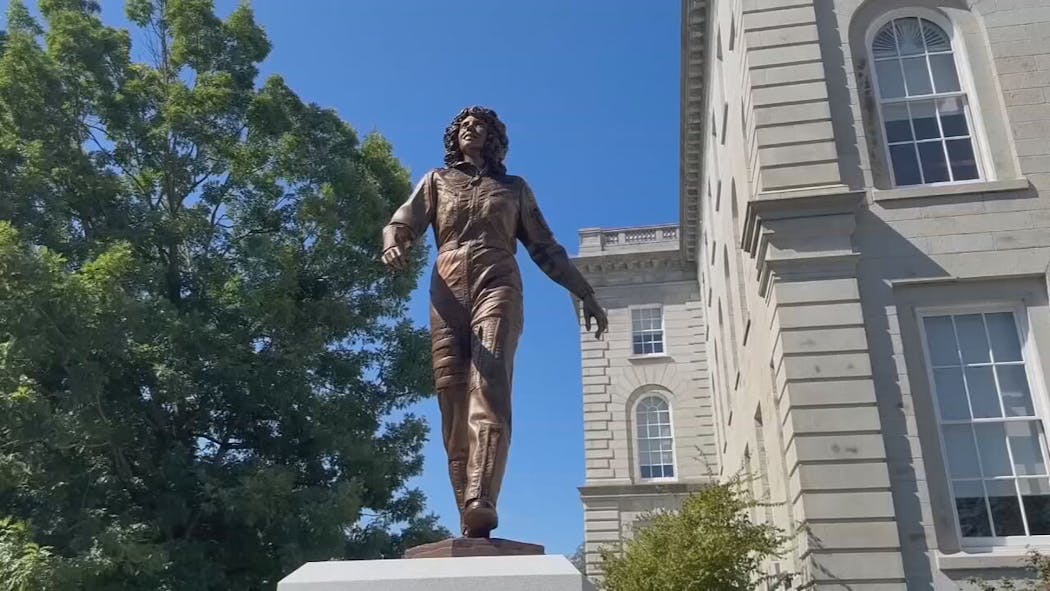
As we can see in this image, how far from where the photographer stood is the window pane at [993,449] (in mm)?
11477

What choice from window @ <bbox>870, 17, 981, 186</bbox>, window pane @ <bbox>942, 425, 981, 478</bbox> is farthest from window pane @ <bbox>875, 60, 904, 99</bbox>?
window pane @ <bbox>942, 425, 981, 478</bbox>

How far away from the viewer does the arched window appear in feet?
114

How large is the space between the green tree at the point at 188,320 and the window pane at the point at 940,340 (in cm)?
850

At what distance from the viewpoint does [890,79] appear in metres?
13.6

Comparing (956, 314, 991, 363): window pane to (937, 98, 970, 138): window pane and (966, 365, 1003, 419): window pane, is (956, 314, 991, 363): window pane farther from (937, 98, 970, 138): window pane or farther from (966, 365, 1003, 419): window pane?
(937, 98, 970, 138): window pane

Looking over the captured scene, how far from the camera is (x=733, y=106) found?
16.8 metres

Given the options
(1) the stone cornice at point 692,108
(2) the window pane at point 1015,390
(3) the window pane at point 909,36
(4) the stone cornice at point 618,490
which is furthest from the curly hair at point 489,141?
(4) the stone cornice at point 618,490

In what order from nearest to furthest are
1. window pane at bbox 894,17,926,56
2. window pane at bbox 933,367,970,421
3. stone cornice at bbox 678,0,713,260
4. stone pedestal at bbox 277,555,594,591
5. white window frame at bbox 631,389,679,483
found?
stone pedestal at bbox 277,555,594,591 → window pane at bbox 933,367,970,421 → window pane at bbox 894,17,926,56 → stone cornice at bbox 678,0,713,260 → white window frame at bbox 631,389,679,483

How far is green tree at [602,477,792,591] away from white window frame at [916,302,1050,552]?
2.20m

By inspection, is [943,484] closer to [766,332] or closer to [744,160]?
[766,332]

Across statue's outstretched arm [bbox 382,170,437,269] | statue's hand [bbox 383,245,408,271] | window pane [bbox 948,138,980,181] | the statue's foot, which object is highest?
window pane [bbox 948,138,980,181]

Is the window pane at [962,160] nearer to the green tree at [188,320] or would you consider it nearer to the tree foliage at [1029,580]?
the tree foliage at [1029,580]

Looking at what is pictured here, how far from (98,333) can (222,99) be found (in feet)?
17.8

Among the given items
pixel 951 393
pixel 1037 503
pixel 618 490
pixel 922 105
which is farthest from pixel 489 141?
pixel 618 490
